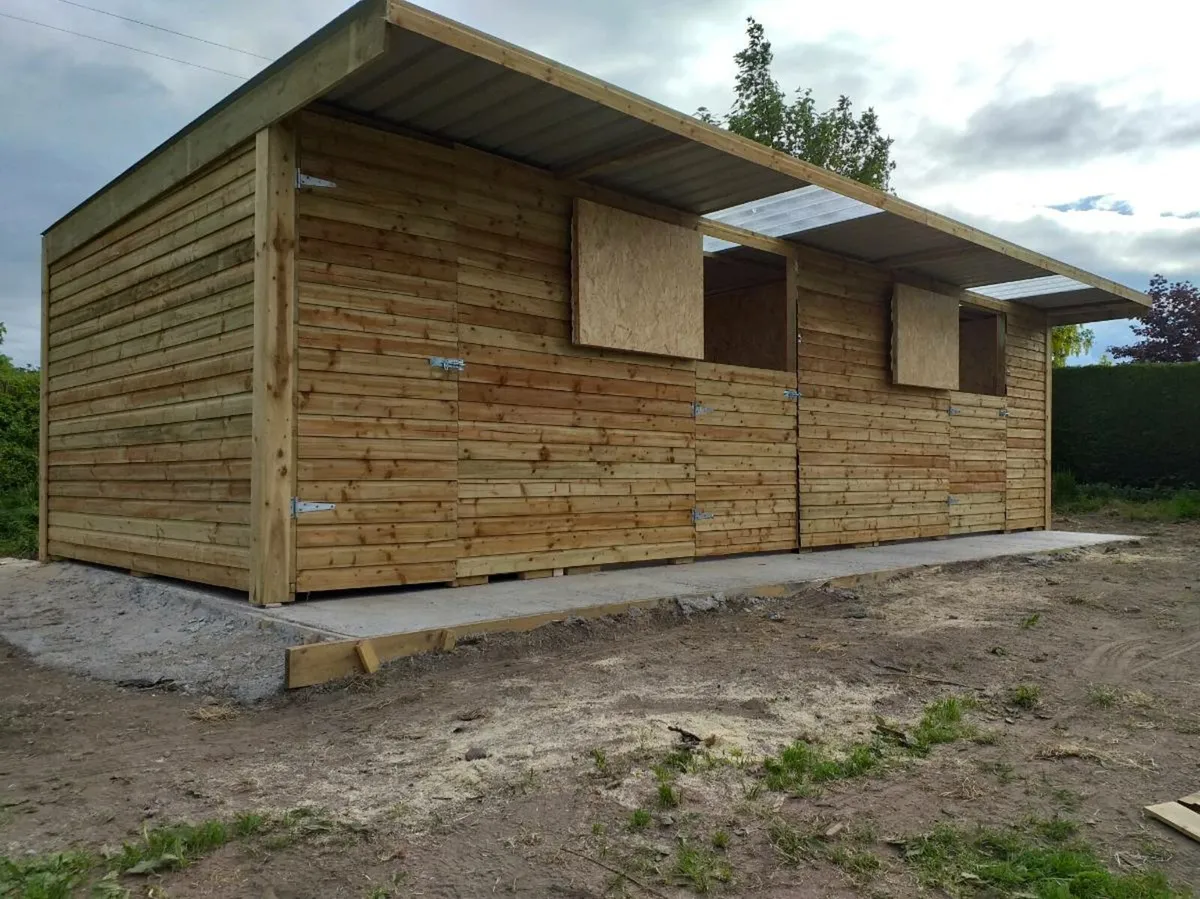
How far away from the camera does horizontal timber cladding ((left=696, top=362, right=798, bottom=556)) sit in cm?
759

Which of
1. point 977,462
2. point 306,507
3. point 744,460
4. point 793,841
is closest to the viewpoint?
point 793,841

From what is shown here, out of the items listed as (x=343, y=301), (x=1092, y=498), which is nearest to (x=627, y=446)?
(x=343, y=301)

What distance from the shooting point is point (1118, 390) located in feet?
50.7

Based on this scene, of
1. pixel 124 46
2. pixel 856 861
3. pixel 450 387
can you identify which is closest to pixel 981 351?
pixel 450 387

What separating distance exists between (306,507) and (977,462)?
8389 mm

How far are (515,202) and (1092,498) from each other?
42.1 feet

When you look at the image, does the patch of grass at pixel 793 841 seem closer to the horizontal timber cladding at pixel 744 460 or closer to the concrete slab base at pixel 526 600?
the concrete slab base at pixel 526 600

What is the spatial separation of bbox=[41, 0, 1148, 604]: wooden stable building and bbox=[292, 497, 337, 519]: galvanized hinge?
0.02 metres

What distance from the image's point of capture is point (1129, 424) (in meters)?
A: 15.3

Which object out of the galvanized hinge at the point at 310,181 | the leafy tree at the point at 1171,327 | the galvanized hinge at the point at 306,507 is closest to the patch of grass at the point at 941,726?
the galvanized hinge at the point at 306,507

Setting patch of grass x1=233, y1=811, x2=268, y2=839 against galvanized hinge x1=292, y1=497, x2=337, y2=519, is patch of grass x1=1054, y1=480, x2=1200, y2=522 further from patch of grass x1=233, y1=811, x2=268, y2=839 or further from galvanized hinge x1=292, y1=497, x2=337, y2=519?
patch of grass x1=233, y1=811, x2=268, y2=839

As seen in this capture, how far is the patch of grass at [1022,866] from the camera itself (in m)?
2.14

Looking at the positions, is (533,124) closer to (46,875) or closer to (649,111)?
(649,111)

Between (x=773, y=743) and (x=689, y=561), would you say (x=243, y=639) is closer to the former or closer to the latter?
(x=773, y=743)
